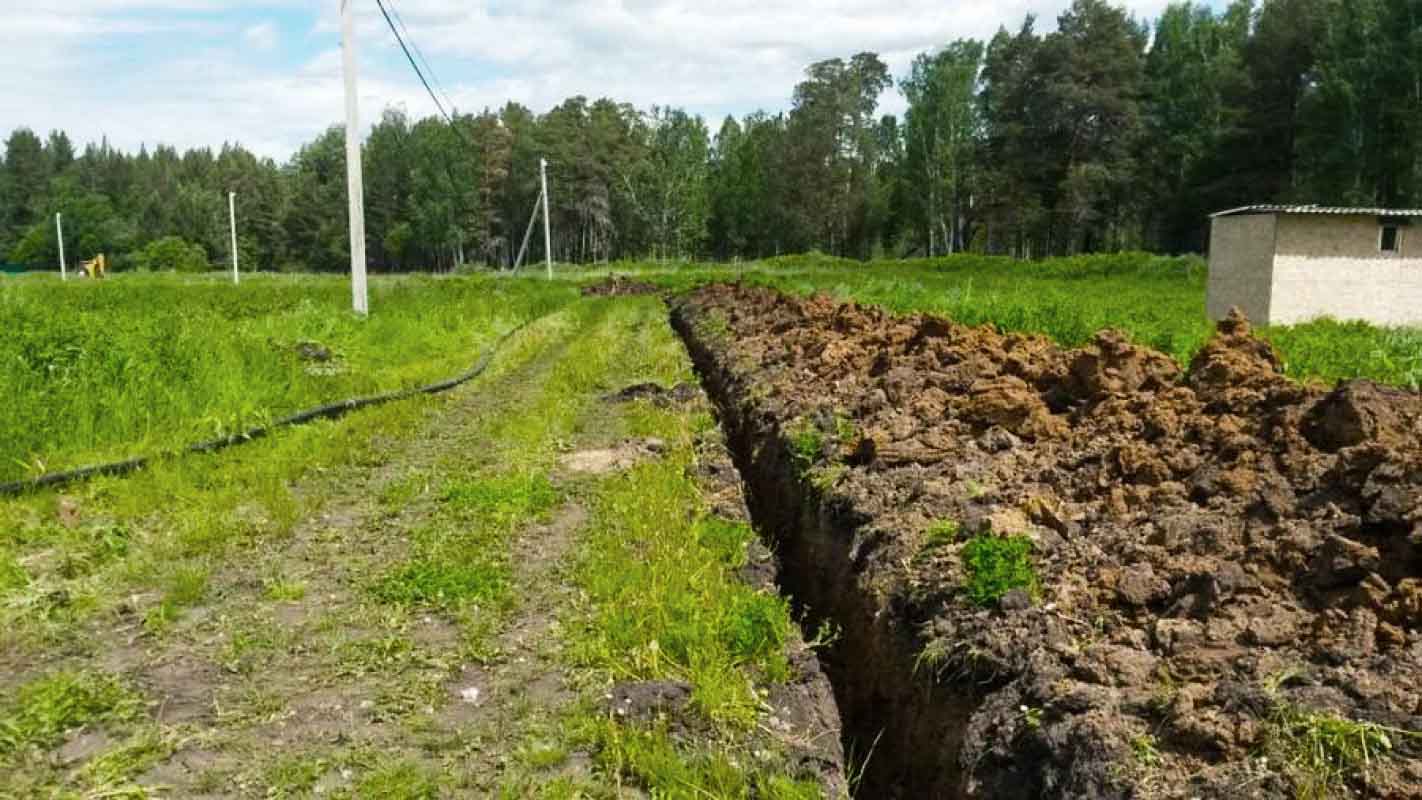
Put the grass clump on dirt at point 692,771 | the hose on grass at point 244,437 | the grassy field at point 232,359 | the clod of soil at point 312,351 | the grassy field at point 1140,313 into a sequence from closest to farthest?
1. the grass clump on dirt at point 692,771
2. the hose on grass at point 244,437
3. the grassy field at point 232,359
4. the grassy field at point 1140,313
5. the clod of soil at point 312,351

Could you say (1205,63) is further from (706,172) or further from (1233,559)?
(1233,559)

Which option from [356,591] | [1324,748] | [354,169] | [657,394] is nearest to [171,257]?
[354,169]

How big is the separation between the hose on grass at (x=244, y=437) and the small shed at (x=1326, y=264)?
1499 cm

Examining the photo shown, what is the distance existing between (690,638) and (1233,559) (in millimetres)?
2306

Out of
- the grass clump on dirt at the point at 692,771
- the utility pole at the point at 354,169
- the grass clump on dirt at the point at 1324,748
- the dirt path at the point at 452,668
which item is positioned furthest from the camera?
the utility pole at the point at 354,169

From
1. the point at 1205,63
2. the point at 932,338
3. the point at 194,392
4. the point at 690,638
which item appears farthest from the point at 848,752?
the point at 1205,63

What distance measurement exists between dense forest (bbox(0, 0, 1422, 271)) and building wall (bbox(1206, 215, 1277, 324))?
79.6 feet

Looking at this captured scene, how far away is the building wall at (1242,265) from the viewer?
18719mm

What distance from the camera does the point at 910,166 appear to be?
70.2 metres

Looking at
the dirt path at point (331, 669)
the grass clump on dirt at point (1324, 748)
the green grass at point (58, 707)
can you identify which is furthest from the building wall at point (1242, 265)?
the green grass at point (58, 707)

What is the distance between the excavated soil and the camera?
2.65 metres

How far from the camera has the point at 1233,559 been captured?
11.5 feet

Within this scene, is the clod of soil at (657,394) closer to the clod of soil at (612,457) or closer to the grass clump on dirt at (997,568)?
the clod of soil at (612,457)

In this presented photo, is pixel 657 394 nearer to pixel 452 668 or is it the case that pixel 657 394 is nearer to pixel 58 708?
pixel 452 668
